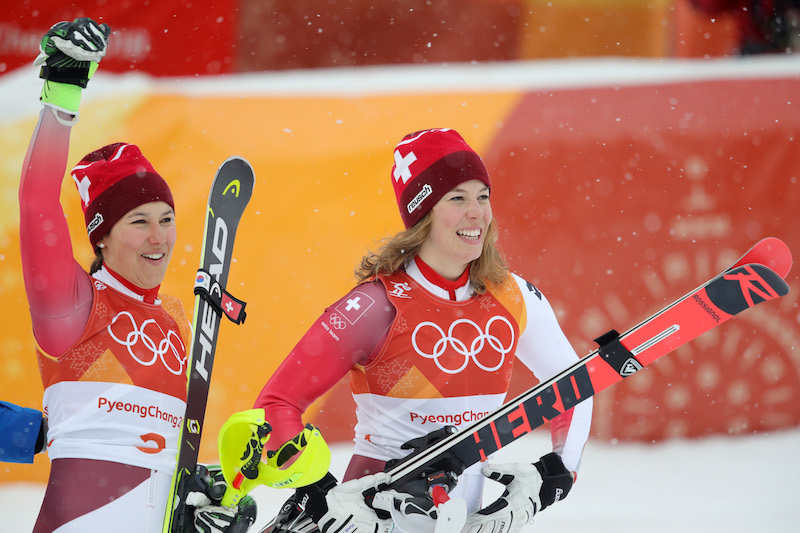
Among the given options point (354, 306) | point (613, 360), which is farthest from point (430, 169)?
point (613, 360)

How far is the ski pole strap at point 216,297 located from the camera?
105 inches

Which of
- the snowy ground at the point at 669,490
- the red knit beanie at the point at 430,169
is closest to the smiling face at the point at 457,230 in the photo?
the red knit beanie at the point at 430,169

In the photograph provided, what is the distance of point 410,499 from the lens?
2186 millimetres

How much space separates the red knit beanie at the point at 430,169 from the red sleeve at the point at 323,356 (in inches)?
11.2

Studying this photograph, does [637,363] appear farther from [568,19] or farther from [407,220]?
[568,19]

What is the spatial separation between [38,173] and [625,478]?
11.3ft

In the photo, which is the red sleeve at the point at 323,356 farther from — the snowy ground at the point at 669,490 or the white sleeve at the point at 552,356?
the snowy ground at the point at 669,490

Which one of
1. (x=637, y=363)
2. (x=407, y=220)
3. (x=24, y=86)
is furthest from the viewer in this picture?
(x=24, y=86)

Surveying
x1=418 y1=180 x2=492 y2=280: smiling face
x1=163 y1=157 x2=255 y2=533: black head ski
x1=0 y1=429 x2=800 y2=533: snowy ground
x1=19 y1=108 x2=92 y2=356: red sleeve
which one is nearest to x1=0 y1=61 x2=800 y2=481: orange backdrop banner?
x1=0 y1=429 x2=800 y2=533: snowy ground

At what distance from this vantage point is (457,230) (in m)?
2.40

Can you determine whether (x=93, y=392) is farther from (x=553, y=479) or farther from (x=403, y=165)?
(x=553, y=479)

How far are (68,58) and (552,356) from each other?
146 cm

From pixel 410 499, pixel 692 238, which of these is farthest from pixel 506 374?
pixel 692 238

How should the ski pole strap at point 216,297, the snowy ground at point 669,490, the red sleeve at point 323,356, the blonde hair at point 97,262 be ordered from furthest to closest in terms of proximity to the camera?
the snowy ground at point 669,490, the ski pole strap at point 216,297, the blonde hair at point 97,262, the red sleeve at point 323,356
